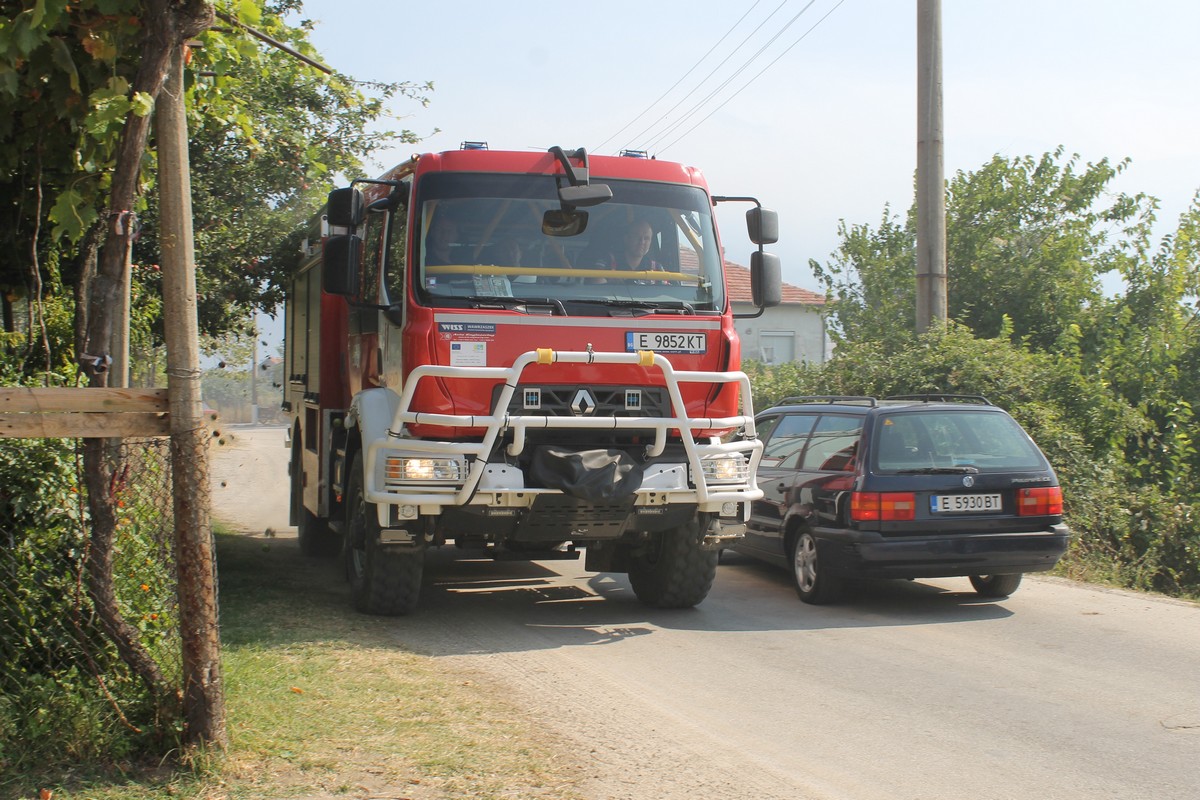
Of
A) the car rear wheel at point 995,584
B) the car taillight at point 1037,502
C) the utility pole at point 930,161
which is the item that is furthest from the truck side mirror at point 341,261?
the utility pole at point 930,161

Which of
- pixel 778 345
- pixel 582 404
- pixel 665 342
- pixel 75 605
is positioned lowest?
pixel 75 605

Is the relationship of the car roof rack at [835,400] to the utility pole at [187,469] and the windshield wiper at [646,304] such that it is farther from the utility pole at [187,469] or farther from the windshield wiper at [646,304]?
the utility pole at [187,469]

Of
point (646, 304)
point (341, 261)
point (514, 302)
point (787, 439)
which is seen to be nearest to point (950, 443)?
point (787, 439)

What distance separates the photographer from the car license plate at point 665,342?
809cm

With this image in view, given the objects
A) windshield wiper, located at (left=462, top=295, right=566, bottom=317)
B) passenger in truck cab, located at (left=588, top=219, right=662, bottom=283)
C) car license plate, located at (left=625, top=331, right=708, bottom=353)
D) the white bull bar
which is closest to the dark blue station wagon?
the white bull bar

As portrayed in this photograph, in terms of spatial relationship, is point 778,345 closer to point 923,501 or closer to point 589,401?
point 923,501

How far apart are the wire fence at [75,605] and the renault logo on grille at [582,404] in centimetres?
294

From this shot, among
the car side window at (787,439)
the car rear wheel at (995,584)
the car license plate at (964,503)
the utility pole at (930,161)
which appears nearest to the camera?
the car license plate at (964,503)

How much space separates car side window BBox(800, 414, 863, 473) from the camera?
9.45 metres

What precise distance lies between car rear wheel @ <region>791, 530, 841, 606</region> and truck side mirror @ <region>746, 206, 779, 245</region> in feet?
7.86

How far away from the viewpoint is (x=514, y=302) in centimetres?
795

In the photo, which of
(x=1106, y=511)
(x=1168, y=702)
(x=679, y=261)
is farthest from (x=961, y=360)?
(x=1168, y=702)

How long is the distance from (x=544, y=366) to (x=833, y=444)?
118 inches

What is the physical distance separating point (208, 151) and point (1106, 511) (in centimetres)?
1030
